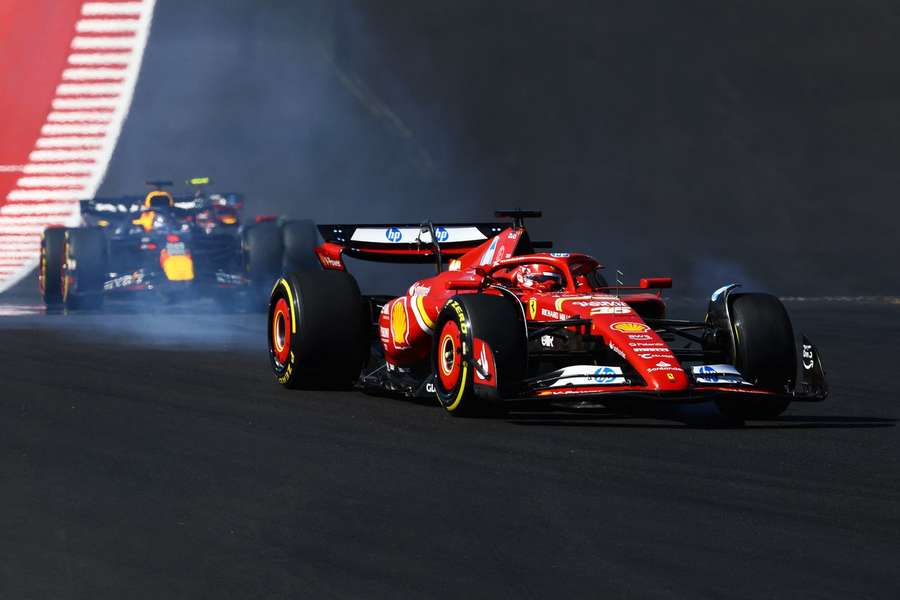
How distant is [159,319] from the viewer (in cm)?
1836

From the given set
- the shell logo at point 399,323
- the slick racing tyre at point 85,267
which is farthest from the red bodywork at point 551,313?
the slick racing tyre at point 85,267

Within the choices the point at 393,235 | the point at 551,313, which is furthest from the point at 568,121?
the point at 551,313

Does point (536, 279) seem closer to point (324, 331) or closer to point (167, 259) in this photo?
point (324, 331)

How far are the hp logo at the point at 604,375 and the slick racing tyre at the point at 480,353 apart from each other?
0.40 m

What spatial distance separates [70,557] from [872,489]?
3360mm

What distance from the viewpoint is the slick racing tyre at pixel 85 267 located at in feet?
65.3

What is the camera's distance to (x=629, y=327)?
30.7 ft

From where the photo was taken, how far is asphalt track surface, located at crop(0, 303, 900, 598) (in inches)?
214

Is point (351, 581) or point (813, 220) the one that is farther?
point (813, 220)

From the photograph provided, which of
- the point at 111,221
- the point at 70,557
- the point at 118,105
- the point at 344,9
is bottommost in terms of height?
the point at 70,557

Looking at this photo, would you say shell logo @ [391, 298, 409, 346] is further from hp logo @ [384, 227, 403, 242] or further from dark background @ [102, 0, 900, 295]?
dark background @ [102, 0, 900, 295]

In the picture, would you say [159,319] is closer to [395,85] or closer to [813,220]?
[813,220]

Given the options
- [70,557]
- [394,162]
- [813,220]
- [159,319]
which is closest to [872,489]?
[70,557]

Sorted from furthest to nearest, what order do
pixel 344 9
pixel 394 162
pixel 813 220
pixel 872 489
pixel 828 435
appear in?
pixel 344 9
pixel 394 162
pixel 813 220
pixel 828 435
pixel 872 489
